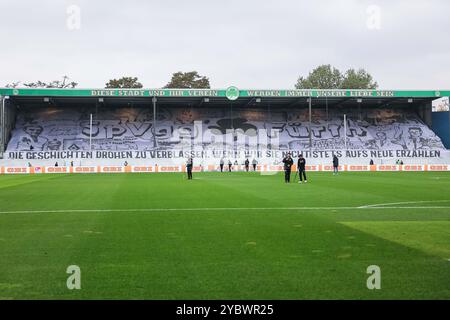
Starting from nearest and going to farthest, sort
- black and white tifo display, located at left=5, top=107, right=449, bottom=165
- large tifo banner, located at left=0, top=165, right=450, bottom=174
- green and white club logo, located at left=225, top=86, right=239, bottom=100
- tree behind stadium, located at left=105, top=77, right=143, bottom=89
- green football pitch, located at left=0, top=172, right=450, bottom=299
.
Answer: green football pitch, located at left=0, top=172, right=450, bottom=299, large tifo banner, located at left=0, top=165, right=450, bottom=174, black and white tifo display, located at left=5, top=107, right=449, bottom=165, green and white club logo, located at left=225, top=86, right=239, bottom=100, tree behind stadium, located at left=105, top=77, right=143, bottom=89

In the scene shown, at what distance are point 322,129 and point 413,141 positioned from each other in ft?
40.0

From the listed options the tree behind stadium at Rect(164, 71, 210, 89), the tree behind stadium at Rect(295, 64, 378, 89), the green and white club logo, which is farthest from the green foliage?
the green and white club logo

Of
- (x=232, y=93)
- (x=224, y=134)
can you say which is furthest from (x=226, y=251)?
(x=224, y=134)

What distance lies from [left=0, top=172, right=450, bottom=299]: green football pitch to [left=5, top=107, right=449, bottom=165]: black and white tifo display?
45260 millimetres

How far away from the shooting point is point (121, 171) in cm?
5425

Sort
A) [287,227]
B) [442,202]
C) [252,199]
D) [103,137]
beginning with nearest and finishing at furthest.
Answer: [287,227], [442,202], [252,199], [103,137]

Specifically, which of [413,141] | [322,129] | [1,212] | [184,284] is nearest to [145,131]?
[322,129]

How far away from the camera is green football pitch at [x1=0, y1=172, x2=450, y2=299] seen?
19.4 feet

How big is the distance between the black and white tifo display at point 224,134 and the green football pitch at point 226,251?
45260 millimetres

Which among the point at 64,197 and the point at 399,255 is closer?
the point at 399,255

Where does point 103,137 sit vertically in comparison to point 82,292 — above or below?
above

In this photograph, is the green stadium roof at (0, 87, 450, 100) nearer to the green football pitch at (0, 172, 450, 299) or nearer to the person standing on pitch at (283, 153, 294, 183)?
the person standing on pitch at (283, 153, 294, 183)

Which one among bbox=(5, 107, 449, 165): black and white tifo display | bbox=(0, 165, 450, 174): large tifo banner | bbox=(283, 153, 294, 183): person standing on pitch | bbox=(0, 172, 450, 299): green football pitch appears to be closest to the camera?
bbox=(0, 172, 450, 299): green football pitch

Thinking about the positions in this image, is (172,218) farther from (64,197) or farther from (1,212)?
(64,197)
